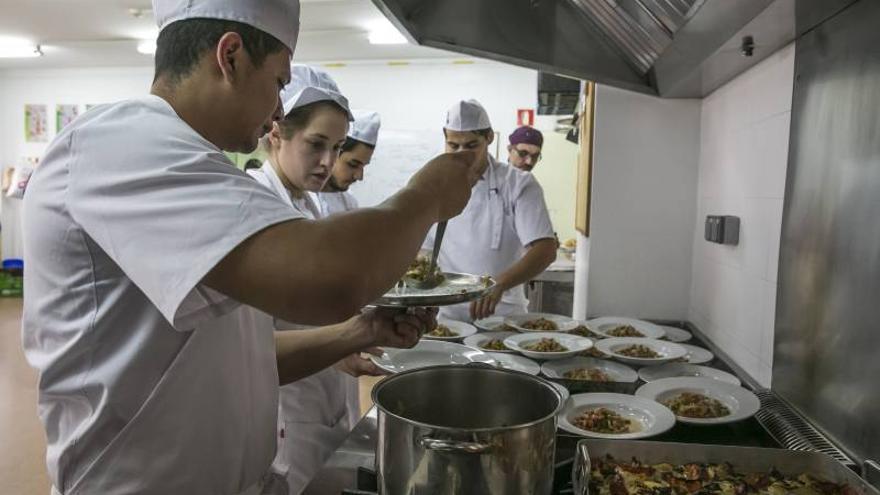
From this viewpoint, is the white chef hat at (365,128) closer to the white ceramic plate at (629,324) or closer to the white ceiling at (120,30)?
the white ceramic plate at (629,324)

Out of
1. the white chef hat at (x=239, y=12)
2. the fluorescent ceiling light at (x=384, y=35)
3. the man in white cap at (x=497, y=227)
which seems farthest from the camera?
the fluorescent ceiling light at (x=384, y=35)

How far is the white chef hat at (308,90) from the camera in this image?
1.62 metres

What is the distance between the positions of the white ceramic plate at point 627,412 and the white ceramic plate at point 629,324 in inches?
27.1

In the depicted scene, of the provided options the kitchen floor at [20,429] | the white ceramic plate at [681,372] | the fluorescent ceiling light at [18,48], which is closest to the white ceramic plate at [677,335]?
the white ceramic plate at [681,372]

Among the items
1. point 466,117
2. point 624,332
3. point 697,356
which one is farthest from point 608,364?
point 466,117

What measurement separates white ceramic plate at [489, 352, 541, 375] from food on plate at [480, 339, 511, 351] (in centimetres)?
18

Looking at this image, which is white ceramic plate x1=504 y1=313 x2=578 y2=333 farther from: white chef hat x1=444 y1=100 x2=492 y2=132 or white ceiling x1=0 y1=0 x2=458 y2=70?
white ceiling x1=0 y1=0 x2=458 y2=70

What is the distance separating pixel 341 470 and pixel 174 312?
550 millimetres

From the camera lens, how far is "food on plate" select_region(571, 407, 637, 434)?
1.24 metres

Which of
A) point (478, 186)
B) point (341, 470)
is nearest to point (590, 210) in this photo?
point (478, 186)

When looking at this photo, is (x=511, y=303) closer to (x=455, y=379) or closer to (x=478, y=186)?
(x=478, y=186)

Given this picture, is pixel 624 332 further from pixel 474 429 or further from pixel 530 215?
pixel 474 429

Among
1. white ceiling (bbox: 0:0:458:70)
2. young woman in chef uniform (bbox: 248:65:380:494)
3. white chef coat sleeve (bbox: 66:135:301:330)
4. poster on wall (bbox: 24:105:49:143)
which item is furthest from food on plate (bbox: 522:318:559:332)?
poster on wall (bbox: 24:105:49:143)

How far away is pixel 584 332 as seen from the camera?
6.98 ft
